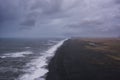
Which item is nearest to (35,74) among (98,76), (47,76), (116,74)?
(47,76)

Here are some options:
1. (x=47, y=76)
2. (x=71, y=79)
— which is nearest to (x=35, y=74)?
(x=47, y=76)

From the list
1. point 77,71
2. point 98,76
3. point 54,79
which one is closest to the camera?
point 54,79

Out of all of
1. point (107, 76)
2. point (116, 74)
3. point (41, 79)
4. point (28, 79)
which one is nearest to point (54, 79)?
point (41, 79)

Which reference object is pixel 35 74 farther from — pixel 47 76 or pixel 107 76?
pixel 107 76

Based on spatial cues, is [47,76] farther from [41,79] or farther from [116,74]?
[116,74]

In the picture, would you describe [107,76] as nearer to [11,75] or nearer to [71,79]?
[71,79]

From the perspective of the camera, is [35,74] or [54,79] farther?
[35,74]

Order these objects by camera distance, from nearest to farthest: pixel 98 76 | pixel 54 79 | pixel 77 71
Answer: pixel 54 79, pixel 98 76, pixel 77 71

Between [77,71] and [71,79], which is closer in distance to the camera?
[71,79]
